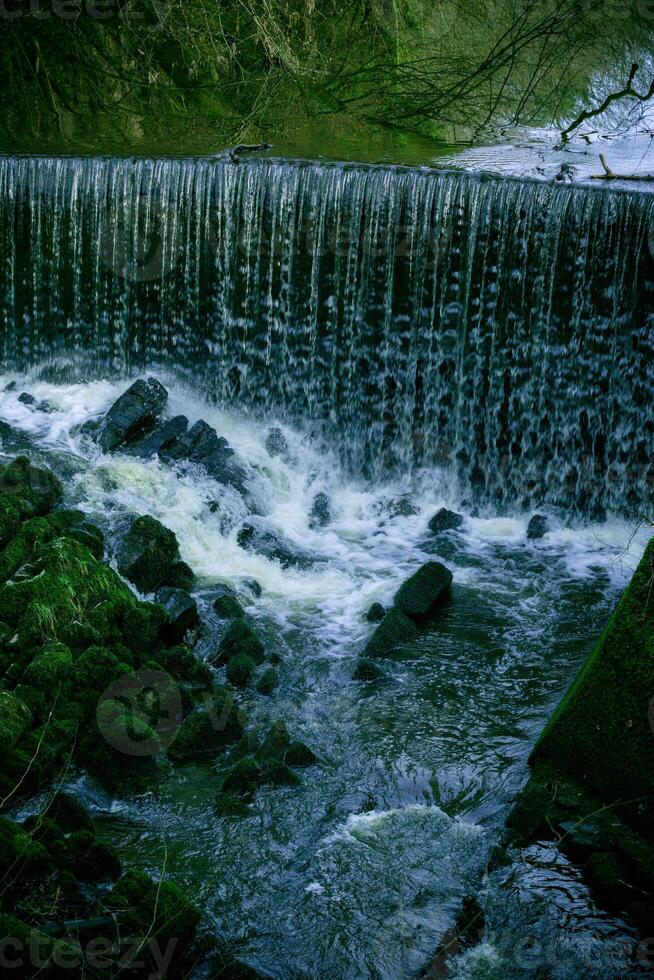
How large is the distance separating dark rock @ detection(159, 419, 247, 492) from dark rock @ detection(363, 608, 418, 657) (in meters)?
2.09

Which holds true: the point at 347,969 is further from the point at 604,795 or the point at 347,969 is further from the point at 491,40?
the point at 491,40

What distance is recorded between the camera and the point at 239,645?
547cm

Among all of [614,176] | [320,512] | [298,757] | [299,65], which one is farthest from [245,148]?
[298,757]

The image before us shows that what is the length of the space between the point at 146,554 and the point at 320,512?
1911mm

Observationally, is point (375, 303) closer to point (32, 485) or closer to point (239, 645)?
point (32, 485)

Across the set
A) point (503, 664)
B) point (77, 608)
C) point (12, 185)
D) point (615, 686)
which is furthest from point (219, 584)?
point (12, 185)

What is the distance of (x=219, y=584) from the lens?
6270 millimetres

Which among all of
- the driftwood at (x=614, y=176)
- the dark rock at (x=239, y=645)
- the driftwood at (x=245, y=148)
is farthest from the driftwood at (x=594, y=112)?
the dark rock at (x=239, y=645)

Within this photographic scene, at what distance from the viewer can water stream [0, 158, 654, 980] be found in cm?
454

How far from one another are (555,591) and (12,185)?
5.94 m

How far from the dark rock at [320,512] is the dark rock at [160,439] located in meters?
1.23

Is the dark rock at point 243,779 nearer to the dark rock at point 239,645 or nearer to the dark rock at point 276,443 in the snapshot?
the dark rock at point 239,645

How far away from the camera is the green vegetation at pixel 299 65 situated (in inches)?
413

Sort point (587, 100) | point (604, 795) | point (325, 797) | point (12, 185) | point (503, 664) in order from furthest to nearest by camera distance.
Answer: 1. point (587, 100)
2. point (12, 185)
3. point (503, 664)
4. point (325, 797)
5. point (604, 795)
